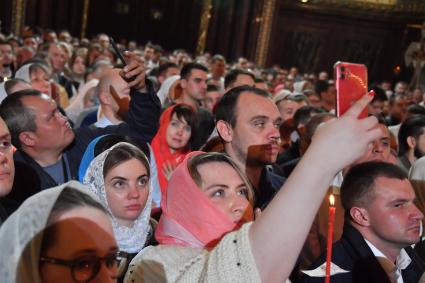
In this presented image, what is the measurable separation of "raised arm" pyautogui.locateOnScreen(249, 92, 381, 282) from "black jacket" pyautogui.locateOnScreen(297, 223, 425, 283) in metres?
1.02

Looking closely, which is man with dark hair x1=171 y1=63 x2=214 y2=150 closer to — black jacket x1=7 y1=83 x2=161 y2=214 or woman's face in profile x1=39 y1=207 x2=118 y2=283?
black jacket x1=7 y1=83 x2=161 y2=214

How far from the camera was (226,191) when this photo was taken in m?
2.06

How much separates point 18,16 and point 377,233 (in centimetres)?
1536

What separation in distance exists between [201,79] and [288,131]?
103cm

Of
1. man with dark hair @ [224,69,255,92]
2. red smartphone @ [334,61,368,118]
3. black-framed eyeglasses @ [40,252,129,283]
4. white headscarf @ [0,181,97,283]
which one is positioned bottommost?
man with dark hair @ [224,69,255,92]

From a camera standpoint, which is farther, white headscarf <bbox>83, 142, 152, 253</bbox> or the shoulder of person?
white headscarf <bbox>83, 142, 152, 253</bbox>

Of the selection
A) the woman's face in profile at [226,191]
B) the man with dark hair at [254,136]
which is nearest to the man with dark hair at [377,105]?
the man with dark hair at [254,136]

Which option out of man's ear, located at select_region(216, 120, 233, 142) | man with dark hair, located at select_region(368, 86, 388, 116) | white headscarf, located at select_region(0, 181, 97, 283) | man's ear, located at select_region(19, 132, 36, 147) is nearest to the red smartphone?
white headscarf, located at select_region(0, 181, 97, 283)

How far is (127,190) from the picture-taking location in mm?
2555

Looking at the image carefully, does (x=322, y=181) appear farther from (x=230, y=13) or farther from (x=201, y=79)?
(x=230, y=13)

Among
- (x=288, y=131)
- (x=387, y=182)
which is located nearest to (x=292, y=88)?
(x=288, y=131)

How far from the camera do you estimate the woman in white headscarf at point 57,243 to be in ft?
4.12

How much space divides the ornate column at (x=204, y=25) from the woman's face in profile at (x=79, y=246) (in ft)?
58.9

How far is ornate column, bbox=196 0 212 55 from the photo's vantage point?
19.0 m
